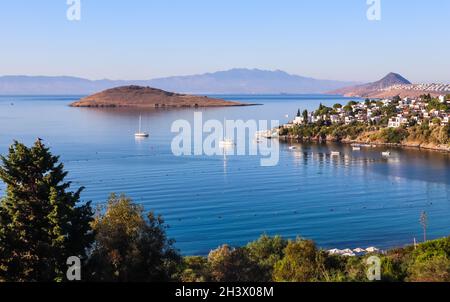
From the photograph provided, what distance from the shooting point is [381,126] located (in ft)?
259

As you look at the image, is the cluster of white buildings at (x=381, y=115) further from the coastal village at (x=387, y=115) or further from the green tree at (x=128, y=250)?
the green tree at (x=128, y=250)

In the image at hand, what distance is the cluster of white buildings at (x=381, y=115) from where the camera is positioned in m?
76.6

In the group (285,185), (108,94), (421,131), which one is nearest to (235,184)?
(285,185)

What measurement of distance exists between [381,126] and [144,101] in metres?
120

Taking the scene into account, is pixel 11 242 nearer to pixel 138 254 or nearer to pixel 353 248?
pixel 138 254

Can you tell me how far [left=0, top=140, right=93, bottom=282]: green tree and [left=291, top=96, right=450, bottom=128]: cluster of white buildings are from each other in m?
64.4

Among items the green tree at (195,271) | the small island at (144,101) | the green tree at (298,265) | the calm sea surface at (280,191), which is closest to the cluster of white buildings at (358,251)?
the calm sea surface at (280,191)

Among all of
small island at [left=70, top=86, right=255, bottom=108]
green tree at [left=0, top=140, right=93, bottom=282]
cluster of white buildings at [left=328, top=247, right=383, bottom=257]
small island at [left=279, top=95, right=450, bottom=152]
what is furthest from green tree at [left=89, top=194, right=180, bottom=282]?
small island at [left=70, top=86, right=255, bottom=108]

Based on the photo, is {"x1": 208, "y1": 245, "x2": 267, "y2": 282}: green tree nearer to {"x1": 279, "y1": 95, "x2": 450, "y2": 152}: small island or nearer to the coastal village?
{"x1": 279, "y1": 95, "x2": 450, "y2": 152}: small island

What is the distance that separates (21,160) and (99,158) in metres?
41.6

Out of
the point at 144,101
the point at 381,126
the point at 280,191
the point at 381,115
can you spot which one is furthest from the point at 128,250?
the point at 144,101

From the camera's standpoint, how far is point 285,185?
41281 mm

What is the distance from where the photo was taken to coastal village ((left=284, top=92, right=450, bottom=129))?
251ft

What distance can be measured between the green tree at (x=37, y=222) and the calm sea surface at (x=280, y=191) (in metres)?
11.4
